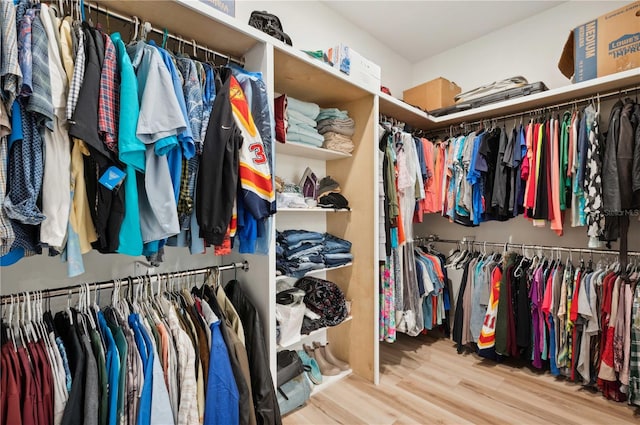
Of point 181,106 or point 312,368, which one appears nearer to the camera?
point 181,106

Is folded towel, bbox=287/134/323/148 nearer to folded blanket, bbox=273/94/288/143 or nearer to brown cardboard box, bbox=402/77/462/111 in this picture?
folded blanket, bbox=273/94/288/143

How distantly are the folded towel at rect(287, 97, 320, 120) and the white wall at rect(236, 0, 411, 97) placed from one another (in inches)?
24.4

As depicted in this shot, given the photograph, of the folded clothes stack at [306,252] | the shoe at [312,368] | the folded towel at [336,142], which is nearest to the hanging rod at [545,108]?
the folded towel at [336,142]

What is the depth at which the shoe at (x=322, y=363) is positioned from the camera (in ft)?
7.07

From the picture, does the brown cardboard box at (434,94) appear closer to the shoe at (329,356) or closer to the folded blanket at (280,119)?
the folded blanket at (280,119)

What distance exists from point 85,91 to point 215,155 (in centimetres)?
43

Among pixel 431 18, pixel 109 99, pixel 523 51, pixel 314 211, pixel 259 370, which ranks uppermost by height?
pixel 431 18

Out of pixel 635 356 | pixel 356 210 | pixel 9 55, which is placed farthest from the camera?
pixel 356 210

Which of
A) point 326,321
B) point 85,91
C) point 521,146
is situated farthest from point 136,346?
point 521,146

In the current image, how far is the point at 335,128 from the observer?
6.83ft

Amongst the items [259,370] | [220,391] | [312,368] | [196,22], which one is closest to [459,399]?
[312,368]

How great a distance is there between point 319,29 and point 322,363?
8.38ft

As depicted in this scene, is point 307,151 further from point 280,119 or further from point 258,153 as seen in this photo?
point 258,153

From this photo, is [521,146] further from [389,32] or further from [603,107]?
[389,32]
